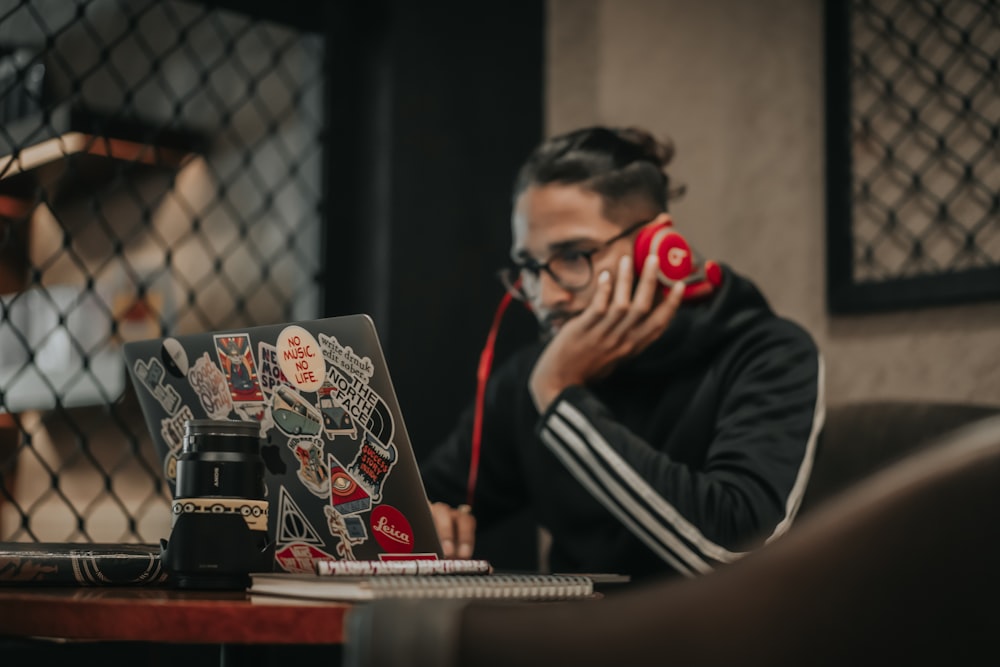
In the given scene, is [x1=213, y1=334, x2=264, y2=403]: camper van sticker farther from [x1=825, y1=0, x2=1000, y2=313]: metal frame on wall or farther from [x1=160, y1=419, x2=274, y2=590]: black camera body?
[x1=825, y1=0, x2=1000, y2=313]: metal frame on wall

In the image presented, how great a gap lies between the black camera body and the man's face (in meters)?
0.84

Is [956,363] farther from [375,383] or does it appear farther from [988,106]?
[375,383]

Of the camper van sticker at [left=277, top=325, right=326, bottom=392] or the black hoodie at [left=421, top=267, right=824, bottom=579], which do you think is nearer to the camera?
the camper van sticker at [left=277, top=325, right=326, bottom=392]

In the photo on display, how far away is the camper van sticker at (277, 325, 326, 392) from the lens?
0.92 metres

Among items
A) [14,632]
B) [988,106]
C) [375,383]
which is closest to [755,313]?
[988,106]

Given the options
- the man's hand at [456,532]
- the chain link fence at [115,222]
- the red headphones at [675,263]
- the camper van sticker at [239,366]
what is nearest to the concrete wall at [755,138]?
the red headphones at [675,263]

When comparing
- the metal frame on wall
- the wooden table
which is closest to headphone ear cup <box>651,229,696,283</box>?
the metal frame on wall

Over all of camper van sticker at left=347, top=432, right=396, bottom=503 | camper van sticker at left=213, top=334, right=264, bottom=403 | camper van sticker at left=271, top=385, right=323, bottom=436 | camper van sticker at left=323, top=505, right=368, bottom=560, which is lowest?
camper van sticker at left=323, top=505, right=368, bottom=560

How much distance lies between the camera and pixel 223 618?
0.69 m

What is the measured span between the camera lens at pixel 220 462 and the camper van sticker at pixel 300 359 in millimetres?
64

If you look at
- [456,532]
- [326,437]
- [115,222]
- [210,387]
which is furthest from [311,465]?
[115,222]

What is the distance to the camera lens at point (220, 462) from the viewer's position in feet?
2.85

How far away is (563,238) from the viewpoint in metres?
1.64

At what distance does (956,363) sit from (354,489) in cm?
135
